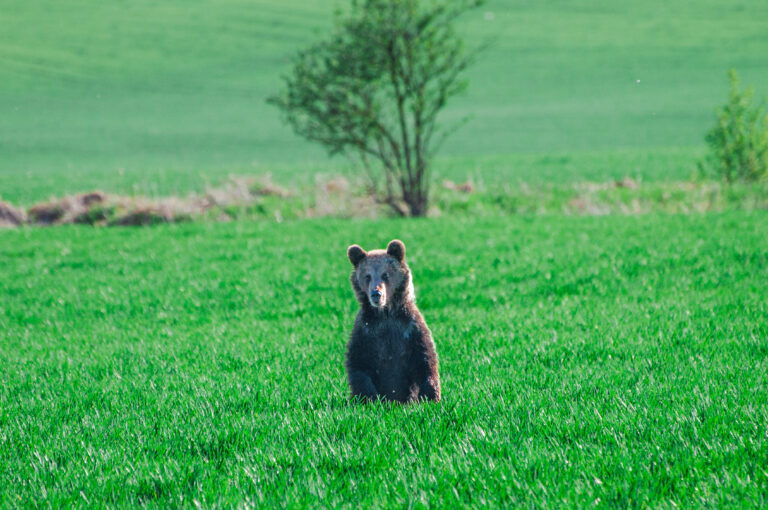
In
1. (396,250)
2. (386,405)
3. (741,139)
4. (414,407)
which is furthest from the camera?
(741,139)

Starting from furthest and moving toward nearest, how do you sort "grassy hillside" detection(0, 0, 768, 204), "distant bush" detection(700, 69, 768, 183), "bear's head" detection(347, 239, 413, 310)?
"grassy hillside" detection(0, 0, 768, 204) < "distant bush" detection(700, 69, 768, 183) < "bear's head" detection(347, 239, 413, 310)

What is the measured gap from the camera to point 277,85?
64.2 metres

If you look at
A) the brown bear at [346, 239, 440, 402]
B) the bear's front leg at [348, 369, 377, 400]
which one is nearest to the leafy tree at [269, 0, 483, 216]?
the brown bear at [346, 239, 440, 402]

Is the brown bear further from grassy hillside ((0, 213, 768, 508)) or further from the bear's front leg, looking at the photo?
grassy hillside ((0, 213, 768, 508))

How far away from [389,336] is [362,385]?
1.34 feet

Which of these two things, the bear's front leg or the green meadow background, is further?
the bear's front leg

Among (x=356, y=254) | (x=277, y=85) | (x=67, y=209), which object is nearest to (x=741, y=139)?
(x=356, y=254)

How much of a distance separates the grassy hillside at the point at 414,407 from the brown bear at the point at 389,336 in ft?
0.79

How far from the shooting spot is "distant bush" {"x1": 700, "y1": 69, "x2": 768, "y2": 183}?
2294 centimetres

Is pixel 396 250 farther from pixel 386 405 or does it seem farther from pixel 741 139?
pixel 741 139

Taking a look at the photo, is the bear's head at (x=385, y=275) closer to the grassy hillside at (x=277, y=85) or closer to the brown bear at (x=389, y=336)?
the brown bear at (x=389, y=336)

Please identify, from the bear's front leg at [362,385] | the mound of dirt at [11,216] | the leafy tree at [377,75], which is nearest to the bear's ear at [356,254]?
the bear's front leg at [362,385]

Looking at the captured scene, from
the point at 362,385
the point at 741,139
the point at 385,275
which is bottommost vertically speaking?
the point at 362,385

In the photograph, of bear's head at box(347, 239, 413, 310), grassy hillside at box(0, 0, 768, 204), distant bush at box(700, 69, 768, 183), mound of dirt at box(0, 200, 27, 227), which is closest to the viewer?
bear's head at box(347, 239, 413, 310)
